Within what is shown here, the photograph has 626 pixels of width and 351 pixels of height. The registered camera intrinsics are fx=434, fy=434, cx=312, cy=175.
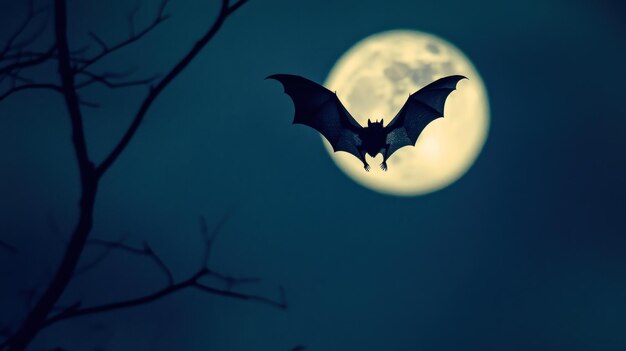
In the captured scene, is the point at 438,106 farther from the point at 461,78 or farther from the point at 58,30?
the point at 58,30

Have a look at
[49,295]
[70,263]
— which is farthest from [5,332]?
[70,263]

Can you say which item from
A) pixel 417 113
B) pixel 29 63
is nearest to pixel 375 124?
pixel 417 113

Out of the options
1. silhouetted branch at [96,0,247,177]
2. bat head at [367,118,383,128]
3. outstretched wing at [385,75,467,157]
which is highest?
outstretched wing at [385,75,467,157]

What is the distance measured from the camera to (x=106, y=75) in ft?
12.2

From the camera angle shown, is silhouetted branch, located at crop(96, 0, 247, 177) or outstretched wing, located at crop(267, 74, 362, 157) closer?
silhouetted branch, located at crop(96, 0, 247, 177)

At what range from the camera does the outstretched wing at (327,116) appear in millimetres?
9156

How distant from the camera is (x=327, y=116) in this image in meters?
9.65

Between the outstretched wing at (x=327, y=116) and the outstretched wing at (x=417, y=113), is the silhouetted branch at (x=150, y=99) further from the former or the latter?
the outstretched wing at (x=417, y=113)

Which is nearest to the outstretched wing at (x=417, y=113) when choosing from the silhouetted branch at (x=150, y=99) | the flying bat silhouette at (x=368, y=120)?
the flying bat silhouette at (x=368, y=120)

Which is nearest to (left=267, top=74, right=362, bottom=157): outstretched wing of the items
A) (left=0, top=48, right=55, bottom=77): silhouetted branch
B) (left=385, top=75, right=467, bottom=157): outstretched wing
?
(left=385, top=75, right=467, bottom=157): outstretched wing

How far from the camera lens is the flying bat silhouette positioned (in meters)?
9.03

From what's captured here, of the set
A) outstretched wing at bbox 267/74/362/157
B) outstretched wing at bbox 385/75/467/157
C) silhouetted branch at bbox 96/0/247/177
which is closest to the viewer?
silhouetted branch at bbox 96/0/247/177

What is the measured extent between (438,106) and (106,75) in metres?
7.29

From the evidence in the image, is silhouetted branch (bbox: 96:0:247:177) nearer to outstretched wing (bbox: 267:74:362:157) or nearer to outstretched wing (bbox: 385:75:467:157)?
outstretched wing (bbox: 267:74:362:157)
